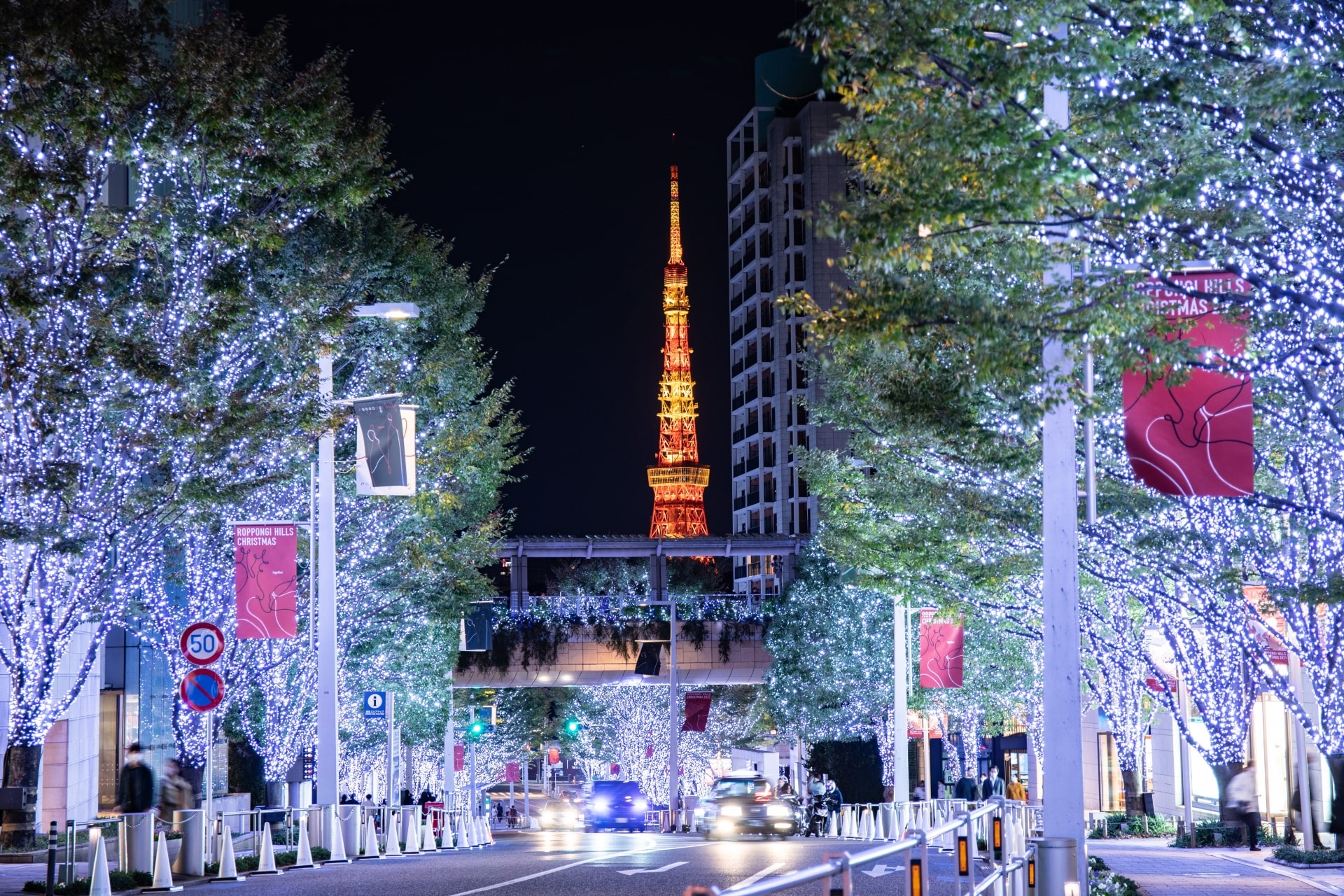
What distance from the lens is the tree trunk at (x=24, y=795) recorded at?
62.6 ft

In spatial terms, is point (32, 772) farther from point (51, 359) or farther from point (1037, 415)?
point (1037, 415)

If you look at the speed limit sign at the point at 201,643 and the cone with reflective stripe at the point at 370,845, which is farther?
the cone with reflective stripe at the point at 370,845

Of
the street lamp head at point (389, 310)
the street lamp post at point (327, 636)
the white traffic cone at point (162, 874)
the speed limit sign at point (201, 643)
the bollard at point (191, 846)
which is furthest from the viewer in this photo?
the street lamp post at point (327, 636)

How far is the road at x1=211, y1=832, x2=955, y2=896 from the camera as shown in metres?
14.4

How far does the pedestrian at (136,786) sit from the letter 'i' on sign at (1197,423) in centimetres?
1193

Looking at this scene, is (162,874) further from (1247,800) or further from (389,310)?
(1247,800)

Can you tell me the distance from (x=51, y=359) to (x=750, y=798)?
2110 cm

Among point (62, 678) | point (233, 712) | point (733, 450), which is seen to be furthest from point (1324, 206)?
point (733, 450)

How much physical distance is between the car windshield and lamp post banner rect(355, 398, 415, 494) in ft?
51.1

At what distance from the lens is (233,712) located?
3216 centimetres

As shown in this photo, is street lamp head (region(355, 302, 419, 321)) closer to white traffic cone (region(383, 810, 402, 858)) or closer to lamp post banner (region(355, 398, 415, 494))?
lamp post banner (region(355, 398, 415, 494))

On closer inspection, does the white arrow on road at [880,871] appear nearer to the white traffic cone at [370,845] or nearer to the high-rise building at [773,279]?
the white traffic cone at [370,845]

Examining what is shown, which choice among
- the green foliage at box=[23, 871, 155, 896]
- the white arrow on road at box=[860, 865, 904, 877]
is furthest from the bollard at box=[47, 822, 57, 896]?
the white arrow on road at box=[860, 865, 904, 877]

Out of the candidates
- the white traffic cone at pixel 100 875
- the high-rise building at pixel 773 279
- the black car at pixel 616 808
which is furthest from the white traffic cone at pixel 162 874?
the high-rise building at pixel 773 279
